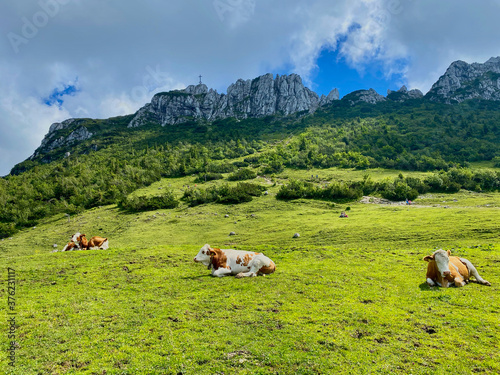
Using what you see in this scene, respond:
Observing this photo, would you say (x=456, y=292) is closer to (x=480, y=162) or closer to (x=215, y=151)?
(x=480, y=162)

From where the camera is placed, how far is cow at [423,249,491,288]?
37.2 feet

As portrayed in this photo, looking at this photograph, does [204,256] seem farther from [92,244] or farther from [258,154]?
[258,154]

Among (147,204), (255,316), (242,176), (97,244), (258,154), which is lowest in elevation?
(255,316)

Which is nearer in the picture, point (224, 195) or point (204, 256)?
point (204, 256)

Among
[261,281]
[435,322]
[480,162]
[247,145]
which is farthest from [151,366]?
[247,145]

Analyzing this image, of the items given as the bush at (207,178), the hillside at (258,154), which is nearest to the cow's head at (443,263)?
the hillside at (258,154)

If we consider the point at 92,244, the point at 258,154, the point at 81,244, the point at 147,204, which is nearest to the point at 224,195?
the point at 147,204

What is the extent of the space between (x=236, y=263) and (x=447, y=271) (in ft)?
33.2

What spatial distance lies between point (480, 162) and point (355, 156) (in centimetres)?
4804

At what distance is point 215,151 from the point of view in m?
148

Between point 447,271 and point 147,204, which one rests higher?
point 147,204

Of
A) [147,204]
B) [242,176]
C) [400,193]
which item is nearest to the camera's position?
[400,193]

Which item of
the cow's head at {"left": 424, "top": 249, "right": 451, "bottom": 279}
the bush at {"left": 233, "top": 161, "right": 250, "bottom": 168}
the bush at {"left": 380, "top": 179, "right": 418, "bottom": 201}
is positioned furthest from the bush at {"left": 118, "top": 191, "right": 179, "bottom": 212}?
the cow's head at {"left": 424, "top": 249, "right": 451, "bottom": 279}

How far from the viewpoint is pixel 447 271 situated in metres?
11.3
